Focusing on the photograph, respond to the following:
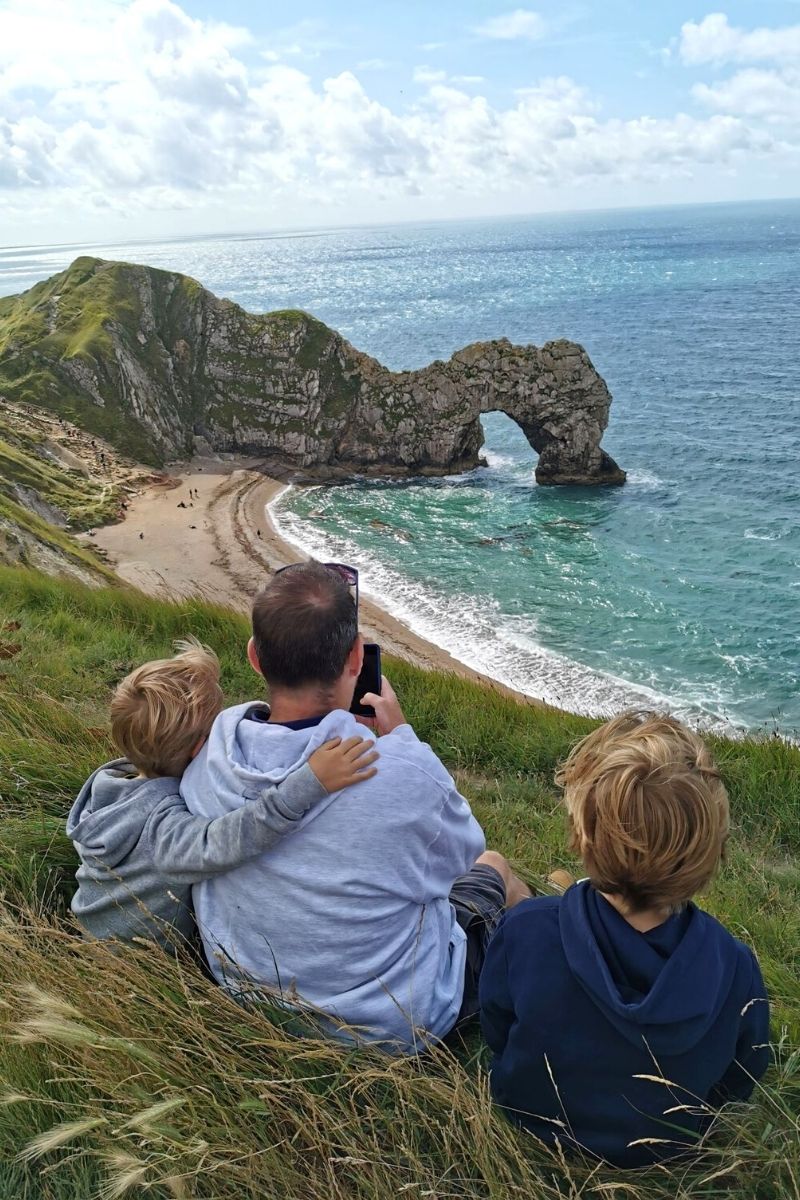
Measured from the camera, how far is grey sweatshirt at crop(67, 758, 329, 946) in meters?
2.64

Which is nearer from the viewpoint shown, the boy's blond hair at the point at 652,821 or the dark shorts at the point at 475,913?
the boy's blond hair at the point at 652,821

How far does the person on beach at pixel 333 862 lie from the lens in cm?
261

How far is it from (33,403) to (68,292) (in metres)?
15.0

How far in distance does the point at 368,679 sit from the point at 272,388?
4992cm

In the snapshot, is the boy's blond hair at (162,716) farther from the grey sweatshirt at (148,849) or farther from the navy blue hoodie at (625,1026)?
the navy blue hoodie at (625,1026)

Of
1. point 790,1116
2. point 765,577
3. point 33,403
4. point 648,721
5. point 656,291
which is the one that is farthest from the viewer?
point 656,291

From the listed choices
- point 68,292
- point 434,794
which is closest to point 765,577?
Result: point 434,794

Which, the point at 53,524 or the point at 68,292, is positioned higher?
the point at 68,292

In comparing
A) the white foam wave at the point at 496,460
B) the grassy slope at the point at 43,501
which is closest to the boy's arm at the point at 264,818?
the grassy slope at the point at 43,501

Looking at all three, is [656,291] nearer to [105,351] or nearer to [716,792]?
[105,351]

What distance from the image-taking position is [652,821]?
6.71ft

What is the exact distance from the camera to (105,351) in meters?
51.3

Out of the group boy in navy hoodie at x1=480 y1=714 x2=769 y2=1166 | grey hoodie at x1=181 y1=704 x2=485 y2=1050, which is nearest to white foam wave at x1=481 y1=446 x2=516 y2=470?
grey hoodie at x1=181 y1=704 x2=485 y2=1050

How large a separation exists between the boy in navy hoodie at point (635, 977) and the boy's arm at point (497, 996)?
0.08ft
